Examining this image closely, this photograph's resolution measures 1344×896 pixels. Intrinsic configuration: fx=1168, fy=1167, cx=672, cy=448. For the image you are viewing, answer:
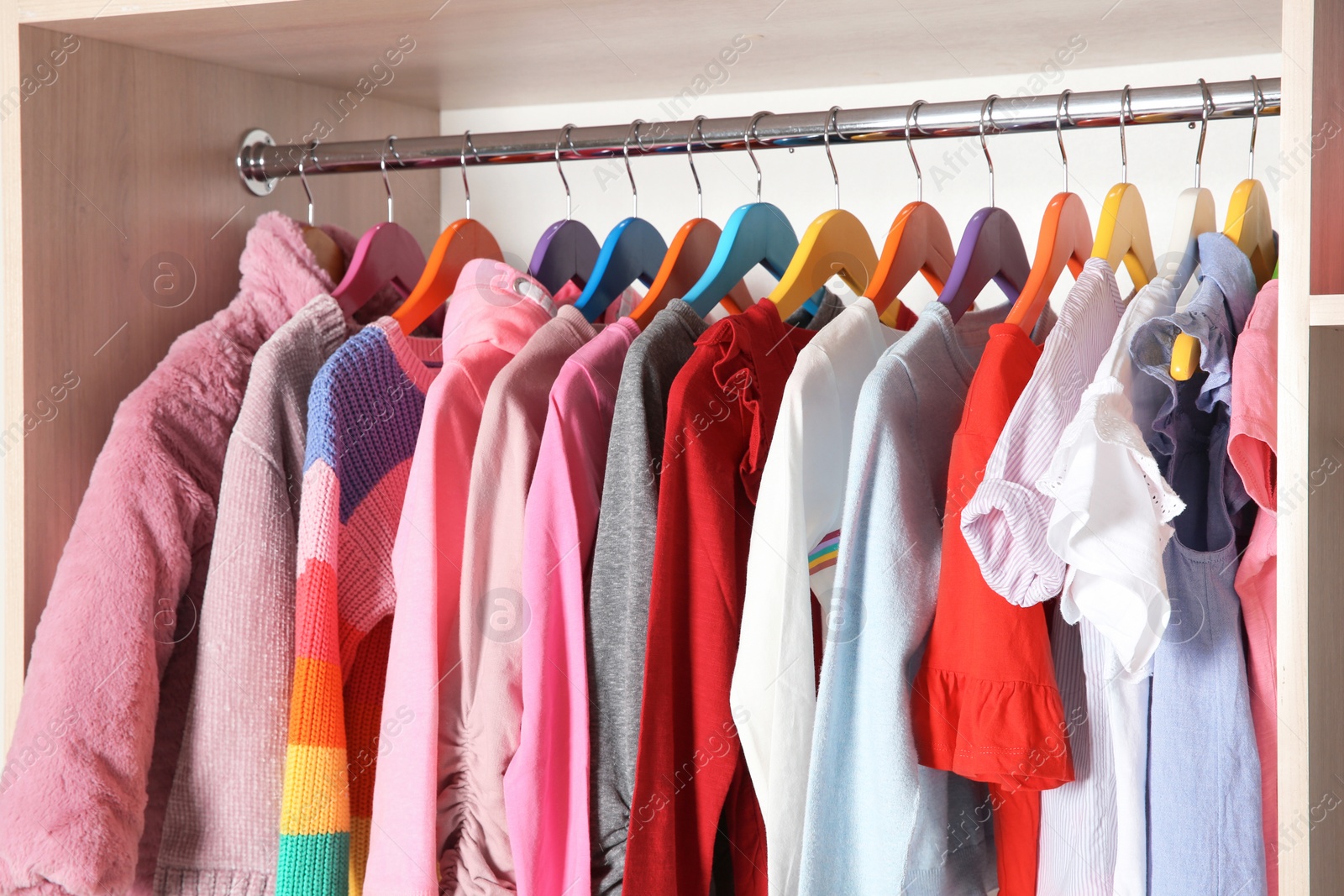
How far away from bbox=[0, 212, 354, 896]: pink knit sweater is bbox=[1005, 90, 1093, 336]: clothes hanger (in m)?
0.72

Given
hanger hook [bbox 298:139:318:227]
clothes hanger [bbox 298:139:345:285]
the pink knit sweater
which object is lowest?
the pink knit sweater

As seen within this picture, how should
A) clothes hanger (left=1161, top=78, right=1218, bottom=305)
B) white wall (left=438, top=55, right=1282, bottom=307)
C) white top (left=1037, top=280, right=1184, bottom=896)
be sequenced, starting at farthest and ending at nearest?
1. white wall (left=438, top=55, right=1282, bottom=307)
2. clothes hanger (left=1161, top=78, right=1218, bottom=305)
3. white top (left=1037, top=280, right=1184, bottom=896)

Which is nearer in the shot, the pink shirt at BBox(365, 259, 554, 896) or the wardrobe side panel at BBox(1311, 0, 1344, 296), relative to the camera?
the wardrobe side panel at BBox(1311, 0, 1344, 296)

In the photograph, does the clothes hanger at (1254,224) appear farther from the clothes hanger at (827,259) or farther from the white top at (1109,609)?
the clothes hanger at (827,259)

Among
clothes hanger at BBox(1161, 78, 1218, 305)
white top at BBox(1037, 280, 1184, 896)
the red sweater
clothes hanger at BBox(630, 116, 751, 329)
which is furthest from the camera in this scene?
clothes hanger at BBox(630, 116, 751, 329)

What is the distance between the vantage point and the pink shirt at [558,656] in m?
0.94

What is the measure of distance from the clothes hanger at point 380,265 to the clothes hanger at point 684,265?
304 millimetres

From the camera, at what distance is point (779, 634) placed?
3.01 ft

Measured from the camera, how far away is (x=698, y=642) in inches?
37.7

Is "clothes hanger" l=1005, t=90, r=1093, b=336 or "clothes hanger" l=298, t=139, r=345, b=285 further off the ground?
"clothes hanger" l=298, t=139, r=345, b=285

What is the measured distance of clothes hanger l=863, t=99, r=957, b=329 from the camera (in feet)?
→ 3.58

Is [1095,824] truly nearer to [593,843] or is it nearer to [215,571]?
[593,843]

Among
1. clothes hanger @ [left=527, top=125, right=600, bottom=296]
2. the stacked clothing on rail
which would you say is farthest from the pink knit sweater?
clothes hanger @ [left=527, top=125, right=600, bottom=296]

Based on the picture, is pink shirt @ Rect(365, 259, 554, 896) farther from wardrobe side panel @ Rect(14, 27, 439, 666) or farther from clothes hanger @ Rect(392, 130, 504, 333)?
wardrobe side panel @ Rect(14, 27, 439, 666)
